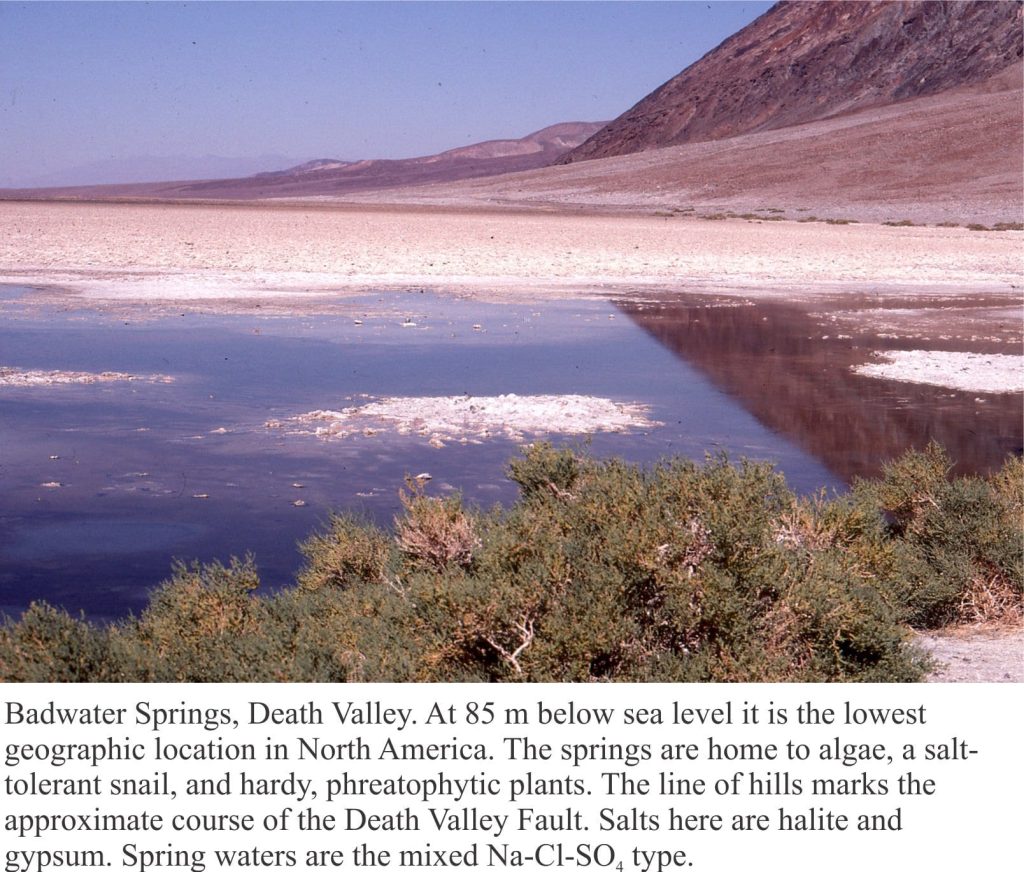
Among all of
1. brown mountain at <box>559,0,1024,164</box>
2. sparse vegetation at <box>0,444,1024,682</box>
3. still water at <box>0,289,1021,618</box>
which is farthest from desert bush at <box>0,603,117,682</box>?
brown mountain at <box>559,0,1024,164</box>

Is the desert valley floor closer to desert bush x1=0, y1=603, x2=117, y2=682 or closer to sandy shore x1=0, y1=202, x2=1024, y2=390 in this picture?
Result: sandy shore x1=0, y1=202, x2=1024, y2=390

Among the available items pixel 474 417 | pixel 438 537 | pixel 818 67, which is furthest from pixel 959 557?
pixel 818 67

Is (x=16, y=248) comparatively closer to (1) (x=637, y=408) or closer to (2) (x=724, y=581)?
(1) (x=637, y=408)

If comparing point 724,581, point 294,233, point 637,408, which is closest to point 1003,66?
point 294,233
